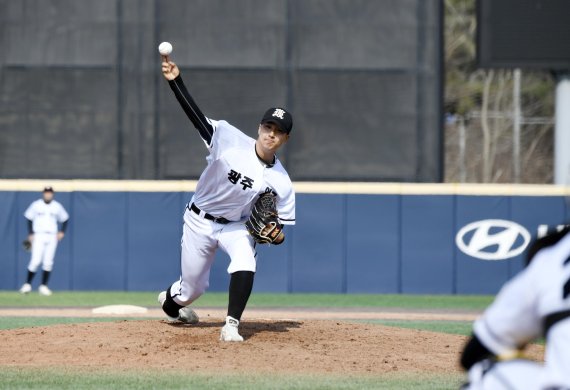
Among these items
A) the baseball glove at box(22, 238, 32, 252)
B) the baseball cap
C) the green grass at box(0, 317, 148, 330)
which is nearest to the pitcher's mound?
the green grass at box(0, 317, 148, 330)

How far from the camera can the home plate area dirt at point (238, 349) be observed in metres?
6.16

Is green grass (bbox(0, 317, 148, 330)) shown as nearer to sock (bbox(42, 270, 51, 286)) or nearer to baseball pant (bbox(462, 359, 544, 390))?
sock (bbox(42, 270, 51, 286))

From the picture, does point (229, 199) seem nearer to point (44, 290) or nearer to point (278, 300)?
point (278, 300)

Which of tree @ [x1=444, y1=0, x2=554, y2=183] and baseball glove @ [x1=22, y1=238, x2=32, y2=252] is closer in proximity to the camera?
baseball glove @ [x1=22, y1=238, x2=32, y2=252]

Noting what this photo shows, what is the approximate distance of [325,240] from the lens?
14492mm

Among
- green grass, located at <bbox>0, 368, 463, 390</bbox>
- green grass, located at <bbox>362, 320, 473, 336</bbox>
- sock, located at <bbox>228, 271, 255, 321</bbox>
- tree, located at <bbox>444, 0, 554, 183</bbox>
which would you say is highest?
tree, located at <bbox>444, 0, 554, 183</bbox>

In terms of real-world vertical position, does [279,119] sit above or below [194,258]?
above

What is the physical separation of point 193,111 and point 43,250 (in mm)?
7703

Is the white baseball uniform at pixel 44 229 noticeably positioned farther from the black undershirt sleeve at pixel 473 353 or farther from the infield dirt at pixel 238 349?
the black undershirt sleeve at pixel 473 353

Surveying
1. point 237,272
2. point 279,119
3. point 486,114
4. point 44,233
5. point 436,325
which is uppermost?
point 486,114

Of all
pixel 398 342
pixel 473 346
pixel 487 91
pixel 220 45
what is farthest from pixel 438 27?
pixel 487 91

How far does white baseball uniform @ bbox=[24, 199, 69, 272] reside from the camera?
1377 centimetres

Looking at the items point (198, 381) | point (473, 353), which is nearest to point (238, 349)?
point (198, 381)

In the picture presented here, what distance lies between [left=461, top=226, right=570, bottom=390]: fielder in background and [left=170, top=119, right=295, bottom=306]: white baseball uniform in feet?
13.4
